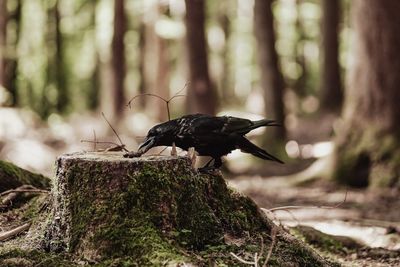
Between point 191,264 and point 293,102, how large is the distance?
28295mm

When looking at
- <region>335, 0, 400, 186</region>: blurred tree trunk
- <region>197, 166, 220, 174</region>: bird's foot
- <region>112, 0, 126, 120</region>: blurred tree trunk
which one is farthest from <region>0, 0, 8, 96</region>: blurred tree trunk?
<region>197, 166, 220, 174</region>: bird's foot

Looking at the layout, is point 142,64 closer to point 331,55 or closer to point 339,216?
point 331,55

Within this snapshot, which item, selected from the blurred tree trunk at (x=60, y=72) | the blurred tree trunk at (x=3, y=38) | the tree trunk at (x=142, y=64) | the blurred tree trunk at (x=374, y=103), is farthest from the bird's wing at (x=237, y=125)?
the blurred tree trunk at (x=60, y=72)

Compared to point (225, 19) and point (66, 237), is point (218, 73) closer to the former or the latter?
point (225, 19)

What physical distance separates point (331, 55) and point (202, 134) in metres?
17.6

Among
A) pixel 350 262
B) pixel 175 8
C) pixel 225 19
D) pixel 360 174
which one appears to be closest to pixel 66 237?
pixel 350 262

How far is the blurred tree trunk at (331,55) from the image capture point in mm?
22109

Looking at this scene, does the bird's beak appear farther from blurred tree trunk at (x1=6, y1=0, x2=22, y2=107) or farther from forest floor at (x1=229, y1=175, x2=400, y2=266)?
blurred tree trunk at (x1=6, y1=0, x2=22, y2=107)

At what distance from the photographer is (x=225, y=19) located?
34.5 metres

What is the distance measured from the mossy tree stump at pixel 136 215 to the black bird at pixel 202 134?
0.91 feet

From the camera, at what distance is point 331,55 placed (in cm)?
2233

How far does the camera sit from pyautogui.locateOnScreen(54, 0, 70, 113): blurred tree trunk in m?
30.2

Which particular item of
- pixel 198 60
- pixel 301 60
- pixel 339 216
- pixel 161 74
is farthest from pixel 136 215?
pixel 301 60

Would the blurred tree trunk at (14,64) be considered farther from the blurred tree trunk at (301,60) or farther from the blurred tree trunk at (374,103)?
the blurred tree trunk at (374,103)
